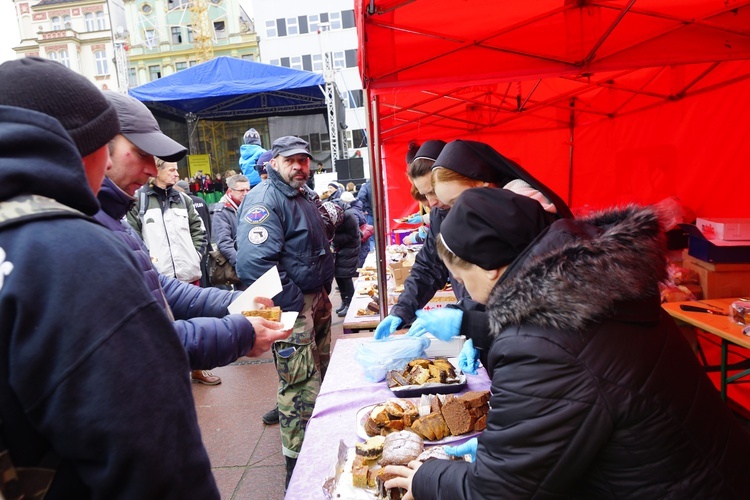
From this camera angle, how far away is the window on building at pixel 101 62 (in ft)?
143

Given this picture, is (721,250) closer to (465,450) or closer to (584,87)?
(584,87)

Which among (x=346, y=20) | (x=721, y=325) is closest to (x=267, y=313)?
(x=721, y=325)

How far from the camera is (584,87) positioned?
5523 mm

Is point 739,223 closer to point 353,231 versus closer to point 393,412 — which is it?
point 393,412

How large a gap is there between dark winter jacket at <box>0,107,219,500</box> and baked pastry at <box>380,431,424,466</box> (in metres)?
0.82

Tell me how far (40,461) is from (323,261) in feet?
8.86

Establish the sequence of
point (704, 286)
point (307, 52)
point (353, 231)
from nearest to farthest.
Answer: point (704, 286) → point (353, 231) → point (307, 52)

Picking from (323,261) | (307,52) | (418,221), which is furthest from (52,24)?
(323,261)

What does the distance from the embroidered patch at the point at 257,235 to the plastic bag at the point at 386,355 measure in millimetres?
1094

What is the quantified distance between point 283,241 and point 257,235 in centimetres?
19

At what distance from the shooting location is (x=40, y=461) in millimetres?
752

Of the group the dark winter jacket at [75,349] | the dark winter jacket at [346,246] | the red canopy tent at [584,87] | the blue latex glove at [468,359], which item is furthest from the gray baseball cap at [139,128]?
the dark winter jacket at [346,246]

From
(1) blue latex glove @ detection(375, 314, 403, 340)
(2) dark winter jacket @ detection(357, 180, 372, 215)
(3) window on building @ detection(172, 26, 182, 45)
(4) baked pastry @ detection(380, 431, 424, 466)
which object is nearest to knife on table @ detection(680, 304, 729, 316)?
(1) blue latex glove @ detection(375, 314, 403, 340)

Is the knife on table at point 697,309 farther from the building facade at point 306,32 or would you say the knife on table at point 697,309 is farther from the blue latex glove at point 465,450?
the building facade at point 306,32
